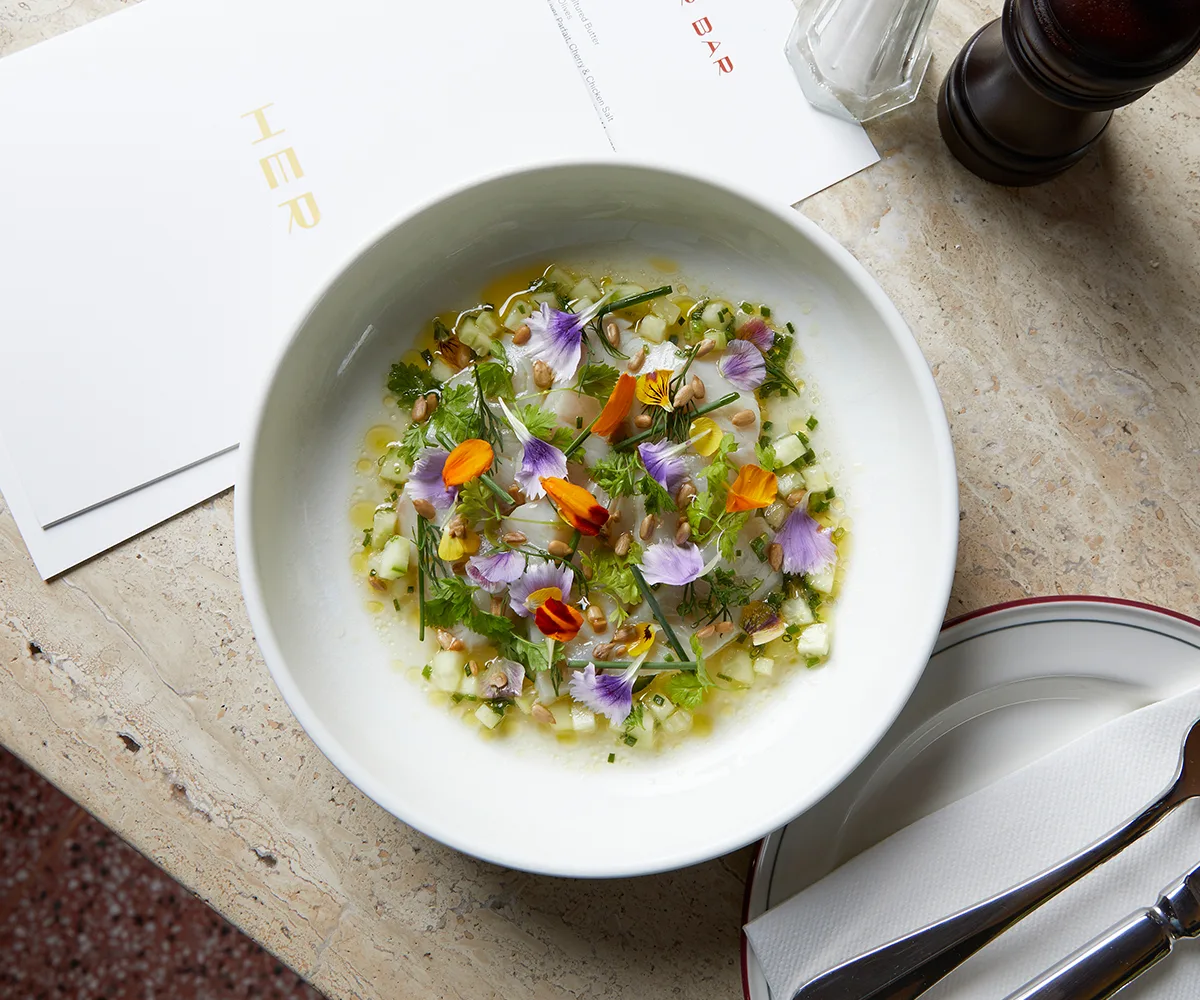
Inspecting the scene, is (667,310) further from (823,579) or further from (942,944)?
(942,944)

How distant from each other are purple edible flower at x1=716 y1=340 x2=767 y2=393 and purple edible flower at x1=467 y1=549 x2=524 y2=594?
31 centimetres

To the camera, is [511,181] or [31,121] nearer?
[511,181]

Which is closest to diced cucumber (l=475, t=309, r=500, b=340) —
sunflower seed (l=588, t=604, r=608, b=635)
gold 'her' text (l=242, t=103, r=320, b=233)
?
gold 'her' text (l=242, t=103, r=320, b=233)

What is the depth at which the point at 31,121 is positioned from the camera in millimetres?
1062

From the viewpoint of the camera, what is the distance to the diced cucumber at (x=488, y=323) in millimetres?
1034

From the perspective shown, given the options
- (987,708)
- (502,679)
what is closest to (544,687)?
(502,679)

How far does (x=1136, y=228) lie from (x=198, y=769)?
126 centimetres

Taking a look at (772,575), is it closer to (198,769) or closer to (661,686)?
(661,686)

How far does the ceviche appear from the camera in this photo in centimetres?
95

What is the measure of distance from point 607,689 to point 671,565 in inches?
5.8

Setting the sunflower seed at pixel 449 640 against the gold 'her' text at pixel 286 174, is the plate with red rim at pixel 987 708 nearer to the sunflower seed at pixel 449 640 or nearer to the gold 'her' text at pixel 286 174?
the sunflower seed at pixel 449 640

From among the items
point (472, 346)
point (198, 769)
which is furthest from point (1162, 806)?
point (198, 769)

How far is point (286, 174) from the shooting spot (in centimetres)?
106

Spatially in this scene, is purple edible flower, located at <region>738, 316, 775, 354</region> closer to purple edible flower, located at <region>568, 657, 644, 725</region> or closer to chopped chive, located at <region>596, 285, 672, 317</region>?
chopped chive, located at <region>596, 285, 672, 317</region>
